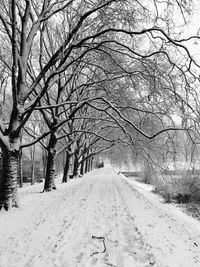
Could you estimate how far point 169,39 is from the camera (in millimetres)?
6188

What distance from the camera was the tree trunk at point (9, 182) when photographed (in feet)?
25.2

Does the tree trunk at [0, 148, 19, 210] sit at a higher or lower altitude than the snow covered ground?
higher

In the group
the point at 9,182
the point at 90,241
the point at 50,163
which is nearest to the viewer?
the point at 90,241

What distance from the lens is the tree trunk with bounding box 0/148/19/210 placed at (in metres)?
7.67

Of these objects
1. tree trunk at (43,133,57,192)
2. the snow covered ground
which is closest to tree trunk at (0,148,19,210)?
the snow covered ground

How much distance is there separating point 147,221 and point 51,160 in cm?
774

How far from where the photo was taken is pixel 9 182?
7801 mm

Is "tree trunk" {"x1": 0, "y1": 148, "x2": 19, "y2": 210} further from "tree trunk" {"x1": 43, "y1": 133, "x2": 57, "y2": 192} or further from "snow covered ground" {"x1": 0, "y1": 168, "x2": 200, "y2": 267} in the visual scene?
"tree trunk" {"x1": 43, "y1": 133, "x2": 57, "y2": 192}

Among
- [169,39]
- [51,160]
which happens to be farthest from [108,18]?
[51,160]

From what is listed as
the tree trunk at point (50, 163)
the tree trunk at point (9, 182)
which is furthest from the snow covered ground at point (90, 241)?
the tree trunk at point (50, 163)

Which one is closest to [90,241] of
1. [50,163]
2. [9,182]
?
[9,182]

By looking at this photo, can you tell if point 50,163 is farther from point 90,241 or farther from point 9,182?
point 90,241

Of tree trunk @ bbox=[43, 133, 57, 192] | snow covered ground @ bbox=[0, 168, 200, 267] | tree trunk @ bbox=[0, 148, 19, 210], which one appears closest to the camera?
snow covered ground @ bbox=[0, 168, 200, 267]

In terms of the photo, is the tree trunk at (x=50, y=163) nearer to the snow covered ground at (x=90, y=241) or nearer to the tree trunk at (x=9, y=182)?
the tree trunk at (x=9, y=182)
